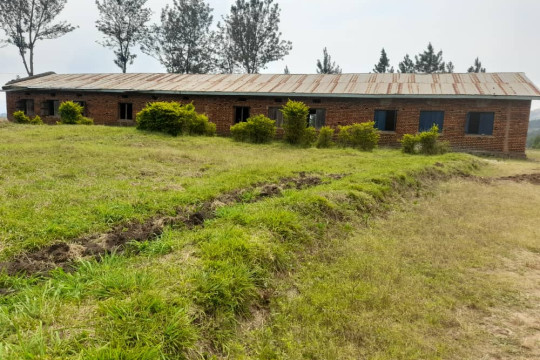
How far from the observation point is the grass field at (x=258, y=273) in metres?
2.37

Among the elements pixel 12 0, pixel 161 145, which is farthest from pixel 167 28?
pixel 161 145

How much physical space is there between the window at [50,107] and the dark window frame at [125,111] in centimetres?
497

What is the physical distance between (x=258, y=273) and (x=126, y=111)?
73.9ft

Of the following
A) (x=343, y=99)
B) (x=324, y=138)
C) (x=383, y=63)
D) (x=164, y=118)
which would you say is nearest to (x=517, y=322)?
(x=324, y=138)

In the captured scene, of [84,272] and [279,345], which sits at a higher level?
[84,272]

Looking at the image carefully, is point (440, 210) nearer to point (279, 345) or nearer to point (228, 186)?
point (228, 186)

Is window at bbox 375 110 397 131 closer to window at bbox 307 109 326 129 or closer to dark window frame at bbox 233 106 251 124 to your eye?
window at bbox 307 109 326 129

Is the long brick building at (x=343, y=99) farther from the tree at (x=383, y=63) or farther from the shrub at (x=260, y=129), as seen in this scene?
the tree at (x=383, y=63)

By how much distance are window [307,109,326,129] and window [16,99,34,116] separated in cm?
1968

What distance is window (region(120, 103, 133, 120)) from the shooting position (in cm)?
2323

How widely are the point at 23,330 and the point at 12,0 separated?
41.2 meters

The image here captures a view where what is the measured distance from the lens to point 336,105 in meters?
19.5

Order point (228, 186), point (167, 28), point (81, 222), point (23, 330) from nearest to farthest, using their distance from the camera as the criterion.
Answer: point (23, 330) → point (81, 222) → point (228, 186) → point (167, 28)

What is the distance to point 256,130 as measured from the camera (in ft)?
52.7
